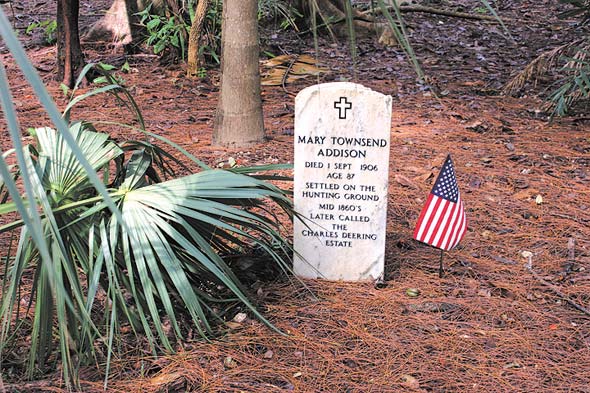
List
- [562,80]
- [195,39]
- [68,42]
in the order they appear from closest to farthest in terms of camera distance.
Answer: [562,80], [68,42], [195,39]

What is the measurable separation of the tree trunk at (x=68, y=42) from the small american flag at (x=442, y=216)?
4425mm

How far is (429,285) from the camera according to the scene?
326 cm

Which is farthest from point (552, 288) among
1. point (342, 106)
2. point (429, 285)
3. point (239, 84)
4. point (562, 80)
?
point (562, 80)

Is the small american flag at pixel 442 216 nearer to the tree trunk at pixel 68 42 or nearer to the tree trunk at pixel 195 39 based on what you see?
the tree trunk at pixel 195 39

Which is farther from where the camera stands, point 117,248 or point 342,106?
point 342,106

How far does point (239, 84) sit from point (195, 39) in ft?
6.74

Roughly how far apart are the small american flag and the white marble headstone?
20cm

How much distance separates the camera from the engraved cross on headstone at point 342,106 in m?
3.10

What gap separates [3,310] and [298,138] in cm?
149

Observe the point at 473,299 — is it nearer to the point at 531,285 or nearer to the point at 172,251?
the point at 531,285

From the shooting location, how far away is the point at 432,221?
3.14 m

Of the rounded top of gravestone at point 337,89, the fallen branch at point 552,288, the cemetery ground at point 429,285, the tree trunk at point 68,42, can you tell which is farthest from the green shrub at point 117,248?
the tree trunk at point 68,42

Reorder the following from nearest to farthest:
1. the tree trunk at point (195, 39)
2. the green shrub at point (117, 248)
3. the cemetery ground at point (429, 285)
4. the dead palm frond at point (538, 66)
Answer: the green shrub at point (117, 248) < the cemetery ground at point (429, 285) < the dead palm frond at point (538, 66) < the tree trunk at point (195, 39)

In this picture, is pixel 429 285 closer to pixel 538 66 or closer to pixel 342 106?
pixel 342 106
